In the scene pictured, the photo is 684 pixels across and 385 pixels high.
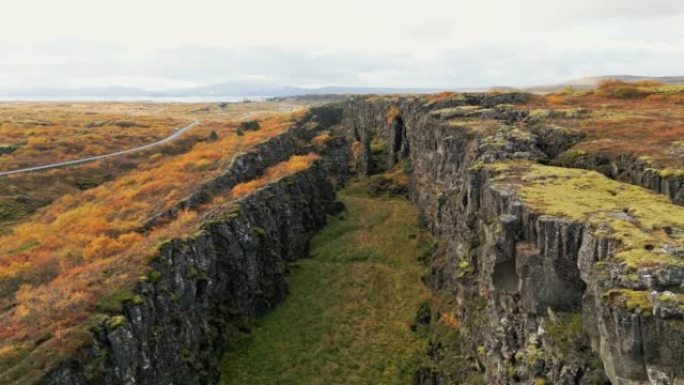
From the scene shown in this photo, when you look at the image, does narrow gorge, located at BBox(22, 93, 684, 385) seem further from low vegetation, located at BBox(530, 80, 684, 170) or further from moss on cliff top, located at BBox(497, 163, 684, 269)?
low vegetation, located at BBox(530, 80, 684, 170)

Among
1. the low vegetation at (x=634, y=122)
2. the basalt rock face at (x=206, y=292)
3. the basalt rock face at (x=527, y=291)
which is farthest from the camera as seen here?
the low vegetation at (x=634, y=122)

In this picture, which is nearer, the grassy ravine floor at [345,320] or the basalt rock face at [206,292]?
the basalt rock face at [206,292]

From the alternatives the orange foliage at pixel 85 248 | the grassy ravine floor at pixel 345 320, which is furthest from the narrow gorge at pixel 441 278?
the orange foliage at pixel 85 248

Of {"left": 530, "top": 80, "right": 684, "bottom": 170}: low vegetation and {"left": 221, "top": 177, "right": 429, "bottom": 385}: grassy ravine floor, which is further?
{"left": 221, "top": 177, "right": 429, "bottom": 385}: grassy ravine floor

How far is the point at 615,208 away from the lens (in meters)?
24.8

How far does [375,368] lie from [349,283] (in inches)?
603

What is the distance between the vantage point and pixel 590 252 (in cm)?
2180

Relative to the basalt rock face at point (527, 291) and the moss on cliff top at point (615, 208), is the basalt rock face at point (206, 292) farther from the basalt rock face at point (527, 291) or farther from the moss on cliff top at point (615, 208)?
the moss on cliff top at point (615, 208)

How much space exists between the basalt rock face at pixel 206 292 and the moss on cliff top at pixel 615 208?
77.5ft

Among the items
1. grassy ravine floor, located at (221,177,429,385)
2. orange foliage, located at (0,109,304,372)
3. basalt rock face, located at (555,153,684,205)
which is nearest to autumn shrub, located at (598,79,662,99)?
grassy ravine floor, located at (221,177,429,385)

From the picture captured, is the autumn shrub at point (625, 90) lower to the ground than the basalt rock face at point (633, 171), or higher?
higher

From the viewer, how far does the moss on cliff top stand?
1992 centimetres

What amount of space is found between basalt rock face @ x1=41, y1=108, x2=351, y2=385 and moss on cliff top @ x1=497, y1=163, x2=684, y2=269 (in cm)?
2363

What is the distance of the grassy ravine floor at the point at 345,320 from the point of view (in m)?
40.5
